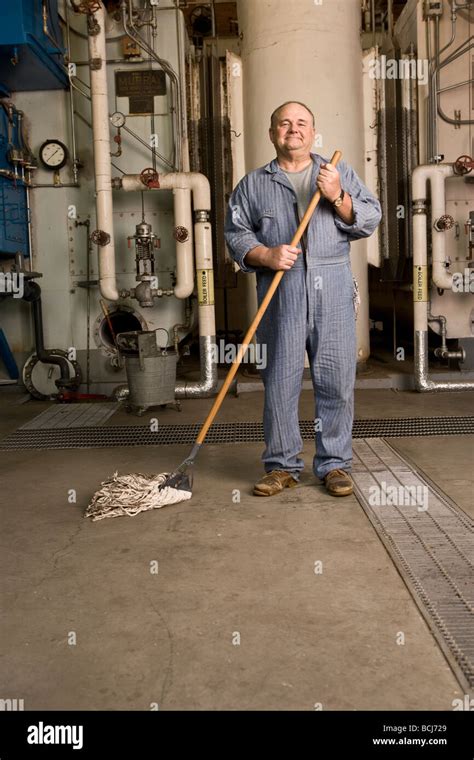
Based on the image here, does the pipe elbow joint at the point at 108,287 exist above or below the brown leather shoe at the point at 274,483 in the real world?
above

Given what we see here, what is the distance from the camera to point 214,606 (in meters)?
2.15

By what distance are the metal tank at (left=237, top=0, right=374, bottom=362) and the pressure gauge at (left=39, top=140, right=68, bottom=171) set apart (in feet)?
4.86

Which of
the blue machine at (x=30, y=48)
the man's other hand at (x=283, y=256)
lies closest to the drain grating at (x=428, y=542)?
the man's other hand at (x=283, y=256)

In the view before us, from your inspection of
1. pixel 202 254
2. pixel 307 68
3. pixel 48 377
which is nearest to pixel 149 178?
pixel 202 254

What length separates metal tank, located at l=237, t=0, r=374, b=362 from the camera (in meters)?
5.73

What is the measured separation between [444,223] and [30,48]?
3118 mm

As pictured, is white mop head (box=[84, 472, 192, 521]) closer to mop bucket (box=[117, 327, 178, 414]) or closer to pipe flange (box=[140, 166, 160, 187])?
mop bucket (box=[117, 327, 178, 414])

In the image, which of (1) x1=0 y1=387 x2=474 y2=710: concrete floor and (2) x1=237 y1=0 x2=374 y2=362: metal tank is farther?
(2) x1=237 y1=0 x2=374 y2=362: metal tank

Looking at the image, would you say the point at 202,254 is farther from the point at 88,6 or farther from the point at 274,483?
the point at 274,483

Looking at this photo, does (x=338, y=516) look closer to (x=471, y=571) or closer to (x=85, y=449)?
(x=471, y=571)

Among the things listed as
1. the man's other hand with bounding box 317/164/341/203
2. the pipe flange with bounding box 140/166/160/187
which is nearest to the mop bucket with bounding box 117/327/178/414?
the pipe flange with bounding box 140/166/160/187

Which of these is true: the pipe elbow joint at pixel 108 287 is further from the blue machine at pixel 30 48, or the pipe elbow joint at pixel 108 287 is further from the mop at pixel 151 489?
the mop at pixel 151 489

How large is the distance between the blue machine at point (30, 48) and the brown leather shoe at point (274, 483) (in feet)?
11.5

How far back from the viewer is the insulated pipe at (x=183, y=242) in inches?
227
